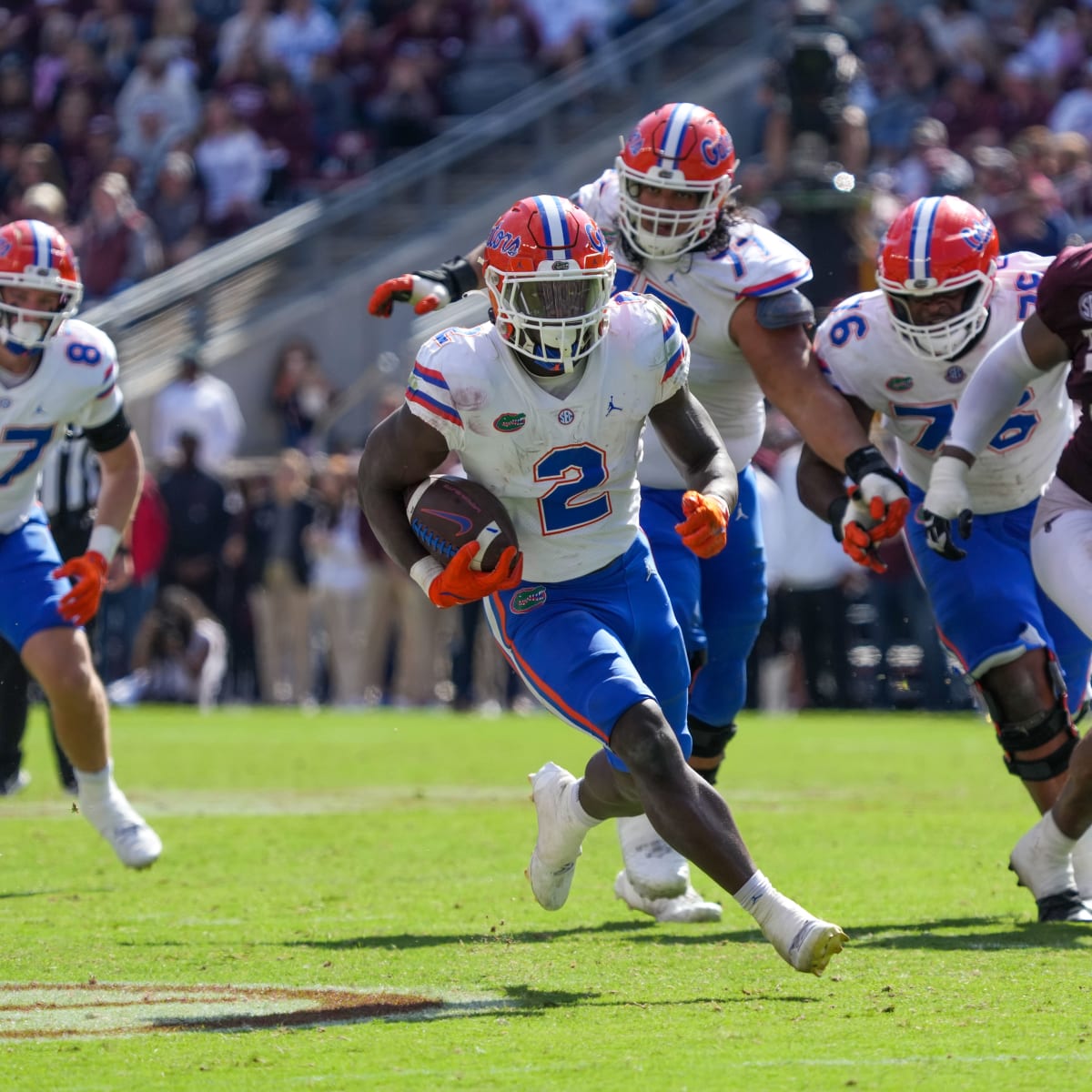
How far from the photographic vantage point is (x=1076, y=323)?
18.3 ft

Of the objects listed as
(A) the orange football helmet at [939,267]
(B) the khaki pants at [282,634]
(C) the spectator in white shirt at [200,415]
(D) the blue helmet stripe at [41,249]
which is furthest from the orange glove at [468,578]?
(C) the spectator in white shirt at [200,415]

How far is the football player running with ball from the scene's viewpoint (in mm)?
5559

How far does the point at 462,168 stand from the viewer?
56.7 feet

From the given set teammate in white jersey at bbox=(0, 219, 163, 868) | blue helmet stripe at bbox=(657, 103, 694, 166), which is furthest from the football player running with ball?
teammate in white jersey at bbox=(0, 219, 163, 868)

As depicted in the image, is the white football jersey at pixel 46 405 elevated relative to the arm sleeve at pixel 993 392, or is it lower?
lower

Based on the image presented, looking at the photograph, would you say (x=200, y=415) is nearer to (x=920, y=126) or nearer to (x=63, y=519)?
(x=920, y=126)

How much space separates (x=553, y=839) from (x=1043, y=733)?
1.53 meters

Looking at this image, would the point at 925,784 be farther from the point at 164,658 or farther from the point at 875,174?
the point at 164,658

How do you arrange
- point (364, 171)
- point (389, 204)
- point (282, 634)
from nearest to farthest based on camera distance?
point (282, 634) → point (389, 204) → point (364, 171)

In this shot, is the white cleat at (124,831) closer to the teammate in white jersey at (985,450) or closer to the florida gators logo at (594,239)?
the teammate in white jersey at (985,450)

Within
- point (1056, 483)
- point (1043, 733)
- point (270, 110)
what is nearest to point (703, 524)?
point (1056, 483)

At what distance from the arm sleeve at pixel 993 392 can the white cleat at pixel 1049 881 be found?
1058mm

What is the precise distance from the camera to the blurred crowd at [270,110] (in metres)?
17.6

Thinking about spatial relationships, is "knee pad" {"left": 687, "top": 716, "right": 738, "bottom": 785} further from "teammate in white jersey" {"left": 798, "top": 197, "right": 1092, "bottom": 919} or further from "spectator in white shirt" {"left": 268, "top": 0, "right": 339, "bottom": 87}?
"spectator in white shirt" {"left": 268, "top": 0, "right": 339, "bottom": 87}
